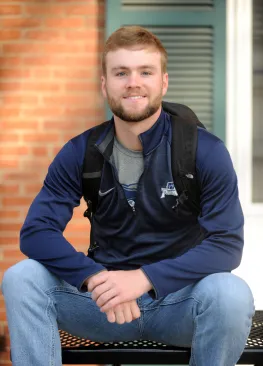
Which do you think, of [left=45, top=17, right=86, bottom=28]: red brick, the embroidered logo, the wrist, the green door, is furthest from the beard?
[left=45, top=17, right=86, bottom=28]: red brick

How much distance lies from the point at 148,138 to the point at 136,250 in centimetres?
37

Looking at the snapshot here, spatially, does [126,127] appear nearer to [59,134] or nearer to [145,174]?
[145,174]

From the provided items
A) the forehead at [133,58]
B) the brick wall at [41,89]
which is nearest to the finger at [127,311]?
the forehead at [133,58]

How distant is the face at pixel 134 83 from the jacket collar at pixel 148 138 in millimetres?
52

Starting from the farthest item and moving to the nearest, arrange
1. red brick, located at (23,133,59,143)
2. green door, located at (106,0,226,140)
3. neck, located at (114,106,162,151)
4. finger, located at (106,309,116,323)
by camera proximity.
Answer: red brick, located at (23,133,59,143) < green door, located at (106,0,226,140) < neck, located at (114,106,162,151) < finger, located at (106,309,116,323)

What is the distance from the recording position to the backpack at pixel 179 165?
8.24 feet

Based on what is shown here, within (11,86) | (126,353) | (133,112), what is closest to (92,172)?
(133,112)

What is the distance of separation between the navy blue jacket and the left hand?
4cm

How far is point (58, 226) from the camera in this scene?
102 inches

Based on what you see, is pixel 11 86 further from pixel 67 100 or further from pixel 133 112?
pixel 133 112

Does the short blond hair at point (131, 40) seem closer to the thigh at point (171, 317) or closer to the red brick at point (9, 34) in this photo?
the thigh at point (171, 317)

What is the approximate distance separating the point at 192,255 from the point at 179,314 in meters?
0.20

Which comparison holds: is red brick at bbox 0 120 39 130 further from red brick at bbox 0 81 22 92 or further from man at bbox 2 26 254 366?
man at bbox 2 26 254 366

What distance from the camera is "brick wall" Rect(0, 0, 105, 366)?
4.06 meters
